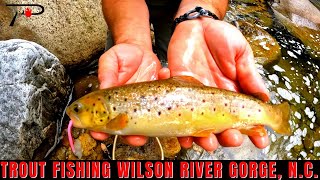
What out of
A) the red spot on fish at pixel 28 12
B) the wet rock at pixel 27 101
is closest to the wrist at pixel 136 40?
the wet rock at pixel 27 101

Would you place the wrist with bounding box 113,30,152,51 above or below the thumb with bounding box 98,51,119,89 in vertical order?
below

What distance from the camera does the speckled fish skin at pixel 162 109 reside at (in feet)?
9.20

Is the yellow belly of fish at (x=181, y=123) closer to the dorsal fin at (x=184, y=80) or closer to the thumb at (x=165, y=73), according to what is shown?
the dorsal fin at (x=184, y=80)

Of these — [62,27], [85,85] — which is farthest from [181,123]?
[62,27]

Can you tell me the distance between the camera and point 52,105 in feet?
16.0

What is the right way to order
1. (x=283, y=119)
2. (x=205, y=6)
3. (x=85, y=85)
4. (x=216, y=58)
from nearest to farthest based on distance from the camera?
(x=283, y=119) → (x=216, y=58) → (x=205, y=6) → (x=85, y=85)

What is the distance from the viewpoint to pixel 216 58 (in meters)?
3.55

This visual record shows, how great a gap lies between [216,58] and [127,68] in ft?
2.81

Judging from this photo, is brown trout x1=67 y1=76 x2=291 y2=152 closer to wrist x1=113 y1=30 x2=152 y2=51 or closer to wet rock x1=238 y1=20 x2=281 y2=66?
wrist x1=113 y1=30 x2=152 y2=51

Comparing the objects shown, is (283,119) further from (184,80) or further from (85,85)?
(85,85)

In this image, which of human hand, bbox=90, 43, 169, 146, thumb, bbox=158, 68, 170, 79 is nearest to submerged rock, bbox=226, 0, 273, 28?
human hand, bbox=90, 43, 169, 146

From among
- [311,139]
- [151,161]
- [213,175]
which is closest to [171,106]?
[213,175]

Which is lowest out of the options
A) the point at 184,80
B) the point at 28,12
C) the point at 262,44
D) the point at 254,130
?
the point at 262,44

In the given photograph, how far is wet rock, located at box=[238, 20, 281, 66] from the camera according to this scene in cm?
620
